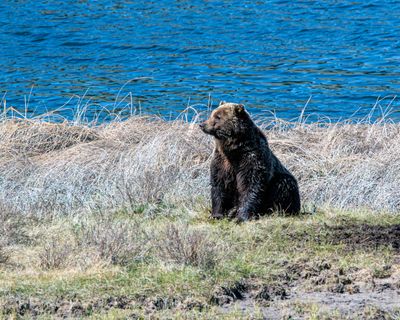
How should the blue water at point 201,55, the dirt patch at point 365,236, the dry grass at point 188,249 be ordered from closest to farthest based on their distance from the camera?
the dry grass at point 188,249 < the dirt patch at point 365,236 < the blue water at point 201,55

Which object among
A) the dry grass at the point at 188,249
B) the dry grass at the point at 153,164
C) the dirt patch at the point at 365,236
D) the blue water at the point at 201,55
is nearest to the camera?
the dry grass at the point at 188,249

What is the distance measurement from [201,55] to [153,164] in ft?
41.7

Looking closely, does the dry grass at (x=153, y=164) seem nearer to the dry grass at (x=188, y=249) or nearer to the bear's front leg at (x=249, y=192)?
the bear's front leg at (x=249, y=192)

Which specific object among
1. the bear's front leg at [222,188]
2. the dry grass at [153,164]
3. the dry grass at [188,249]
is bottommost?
the dry grass at [153,164]

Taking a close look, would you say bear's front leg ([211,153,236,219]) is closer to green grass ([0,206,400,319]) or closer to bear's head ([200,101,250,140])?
bear's head ([200,101,250,140])

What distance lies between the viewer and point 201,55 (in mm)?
25516

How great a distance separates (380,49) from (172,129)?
12231mm

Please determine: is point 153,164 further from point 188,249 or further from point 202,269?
point 202,269

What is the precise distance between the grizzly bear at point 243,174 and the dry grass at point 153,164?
2.69ft

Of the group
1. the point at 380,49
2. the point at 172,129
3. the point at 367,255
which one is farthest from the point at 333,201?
the point at 380,49

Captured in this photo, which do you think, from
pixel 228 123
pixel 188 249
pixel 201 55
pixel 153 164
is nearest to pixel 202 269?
pixel 188 249

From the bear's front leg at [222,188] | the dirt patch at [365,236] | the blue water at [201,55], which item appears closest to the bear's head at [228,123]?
the bear's front leg at [222,188]

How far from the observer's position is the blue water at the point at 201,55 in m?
21.5

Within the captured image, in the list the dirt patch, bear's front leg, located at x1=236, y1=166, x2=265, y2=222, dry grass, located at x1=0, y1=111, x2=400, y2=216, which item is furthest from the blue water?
the dirt patch
